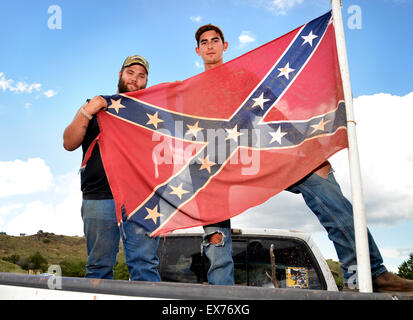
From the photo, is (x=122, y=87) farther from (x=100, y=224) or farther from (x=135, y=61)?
(x=100, y=224)

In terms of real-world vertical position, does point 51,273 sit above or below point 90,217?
below

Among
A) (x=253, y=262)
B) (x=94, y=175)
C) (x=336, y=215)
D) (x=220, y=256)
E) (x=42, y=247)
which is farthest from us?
(x=42, y=247)

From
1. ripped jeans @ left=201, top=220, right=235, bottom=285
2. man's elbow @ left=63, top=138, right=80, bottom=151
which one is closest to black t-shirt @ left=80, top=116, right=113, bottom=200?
man's elbow @ left=63, top=138, right=80, bottom=151

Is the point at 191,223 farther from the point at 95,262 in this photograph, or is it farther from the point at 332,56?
the point at 332,56

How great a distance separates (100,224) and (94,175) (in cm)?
Result: 44

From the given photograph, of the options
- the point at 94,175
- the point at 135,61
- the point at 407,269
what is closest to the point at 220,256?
the point at 94,175

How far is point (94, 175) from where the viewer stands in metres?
3.24

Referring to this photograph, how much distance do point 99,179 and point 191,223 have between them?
940mm

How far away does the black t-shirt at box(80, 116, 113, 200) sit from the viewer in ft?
10.5

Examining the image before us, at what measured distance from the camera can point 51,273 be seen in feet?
6.97

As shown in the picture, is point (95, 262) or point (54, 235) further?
point (54, 235)

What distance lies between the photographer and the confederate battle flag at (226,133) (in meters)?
2.92

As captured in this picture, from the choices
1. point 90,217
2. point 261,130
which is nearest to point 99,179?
point 90,217

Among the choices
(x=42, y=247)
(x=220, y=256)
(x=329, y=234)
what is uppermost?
(x=42, y=247)
